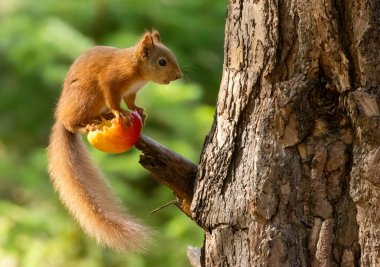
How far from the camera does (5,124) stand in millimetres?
5188

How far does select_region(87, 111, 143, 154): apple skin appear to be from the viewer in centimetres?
189

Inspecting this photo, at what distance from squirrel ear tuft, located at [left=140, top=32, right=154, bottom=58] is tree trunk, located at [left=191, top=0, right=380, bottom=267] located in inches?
10.2

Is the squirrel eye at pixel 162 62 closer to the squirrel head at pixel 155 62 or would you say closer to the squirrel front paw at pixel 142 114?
the squirrel head at pixel 155 62

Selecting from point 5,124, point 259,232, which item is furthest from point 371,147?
point 5,124

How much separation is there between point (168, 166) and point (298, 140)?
1.16ft

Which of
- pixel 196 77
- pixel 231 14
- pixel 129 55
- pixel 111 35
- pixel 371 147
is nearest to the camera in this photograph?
pixel 371 147

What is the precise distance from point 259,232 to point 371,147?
33 centimetres

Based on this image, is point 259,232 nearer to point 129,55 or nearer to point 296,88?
point 296,88

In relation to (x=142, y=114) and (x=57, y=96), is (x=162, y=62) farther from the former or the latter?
(x=57, y=96)

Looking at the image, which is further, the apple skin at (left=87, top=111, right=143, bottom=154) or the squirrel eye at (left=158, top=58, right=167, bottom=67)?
the squirrel eye at (left=158, top=58, right=167, bottom=67)

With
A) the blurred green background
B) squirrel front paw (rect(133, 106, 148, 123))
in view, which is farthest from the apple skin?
the blurred green background

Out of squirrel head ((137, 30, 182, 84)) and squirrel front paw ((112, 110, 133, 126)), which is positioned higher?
squirrel head ((137, 30, 182, 84))

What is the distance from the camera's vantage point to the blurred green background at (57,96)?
427 cm

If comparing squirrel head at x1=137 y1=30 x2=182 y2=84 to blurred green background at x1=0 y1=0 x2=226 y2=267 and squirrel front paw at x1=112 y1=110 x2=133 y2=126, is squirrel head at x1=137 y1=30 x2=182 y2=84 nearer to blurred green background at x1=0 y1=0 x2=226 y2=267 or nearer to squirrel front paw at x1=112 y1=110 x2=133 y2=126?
squirrel front paw at x1=112 y1=110 x2=133 y2=126
